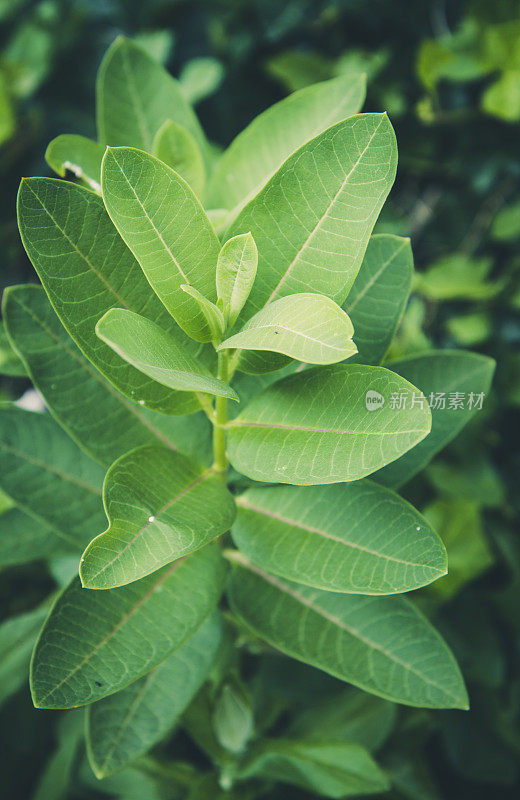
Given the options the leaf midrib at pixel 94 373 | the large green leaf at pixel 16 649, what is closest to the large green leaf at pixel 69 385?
the leaf midrib at pixel 94 373

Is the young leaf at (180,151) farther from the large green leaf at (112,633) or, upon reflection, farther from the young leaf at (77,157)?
the large green leaf at (112,633)

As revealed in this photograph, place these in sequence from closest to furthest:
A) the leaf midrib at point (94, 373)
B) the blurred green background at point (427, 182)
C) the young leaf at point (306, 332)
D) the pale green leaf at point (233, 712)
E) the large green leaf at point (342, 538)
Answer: the young leaf at point (306, 332) < the large green leaf at point (342, 538) < the leaf midrib at point (94, 373) < the pale green leaf at point (233, 712) < the blurred green background at point (427, 182)

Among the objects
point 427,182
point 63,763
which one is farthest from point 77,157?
point 427,182

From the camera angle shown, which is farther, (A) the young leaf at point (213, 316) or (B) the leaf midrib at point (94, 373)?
(B) the leaf midrib at point (94, 373)

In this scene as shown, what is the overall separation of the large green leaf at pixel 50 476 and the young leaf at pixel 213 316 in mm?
268

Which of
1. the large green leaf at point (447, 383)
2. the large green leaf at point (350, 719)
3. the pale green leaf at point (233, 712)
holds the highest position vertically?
the large green leaf at point (447, 383)

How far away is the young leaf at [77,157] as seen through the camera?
0.59 meters

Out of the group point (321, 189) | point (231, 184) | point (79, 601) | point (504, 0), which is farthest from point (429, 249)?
point (79, 601)

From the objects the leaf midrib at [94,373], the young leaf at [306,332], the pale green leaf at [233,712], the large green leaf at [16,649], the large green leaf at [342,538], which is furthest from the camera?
the large green leaf at [16,649]

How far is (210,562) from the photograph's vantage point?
0.61 meters

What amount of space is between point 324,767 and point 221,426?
516 mm

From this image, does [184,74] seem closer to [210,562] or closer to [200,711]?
[210,562]

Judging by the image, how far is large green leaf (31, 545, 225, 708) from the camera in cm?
49

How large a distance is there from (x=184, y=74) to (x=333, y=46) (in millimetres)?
361
